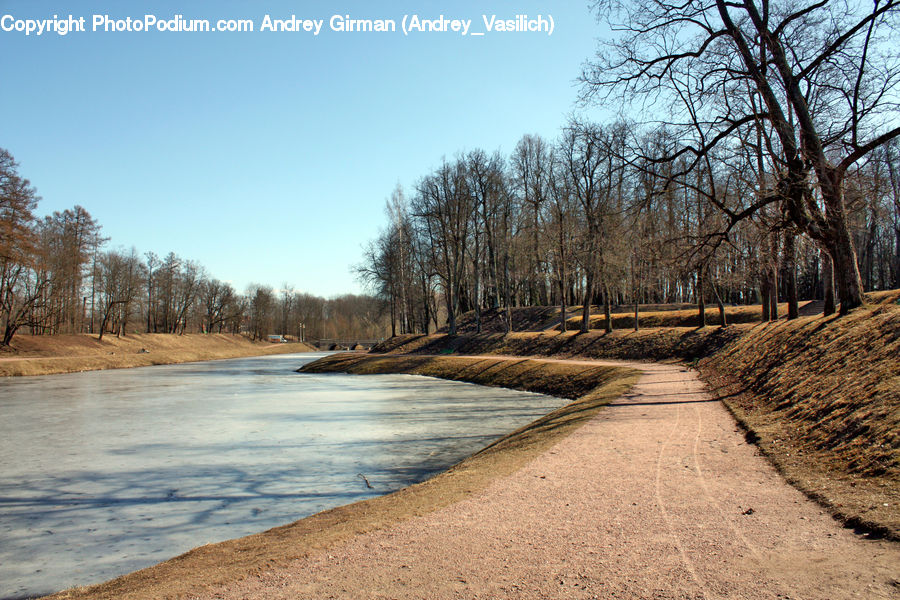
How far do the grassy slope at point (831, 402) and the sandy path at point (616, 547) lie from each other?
1.20 feet

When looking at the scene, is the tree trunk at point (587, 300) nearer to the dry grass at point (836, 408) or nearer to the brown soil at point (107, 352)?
the dry grass at point (836, 408)

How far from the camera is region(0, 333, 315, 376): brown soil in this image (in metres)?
38.3

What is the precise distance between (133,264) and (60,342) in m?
17.6

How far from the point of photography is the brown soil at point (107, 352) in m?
38.3

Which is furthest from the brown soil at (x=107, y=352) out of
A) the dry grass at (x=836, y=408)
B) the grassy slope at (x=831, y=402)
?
the dry grass at (x=836, y=408)

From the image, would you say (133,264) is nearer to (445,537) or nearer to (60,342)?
(60,342)

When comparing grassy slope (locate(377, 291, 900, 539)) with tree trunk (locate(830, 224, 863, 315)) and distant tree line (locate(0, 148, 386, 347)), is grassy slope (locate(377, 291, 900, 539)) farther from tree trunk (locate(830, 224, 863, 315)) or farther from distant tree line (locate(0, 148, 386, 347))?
distant tree line (locate(0, 148, 386, 347))

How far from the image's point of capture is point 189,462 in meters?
10.4

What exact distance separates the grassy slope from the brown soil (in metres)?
40.8

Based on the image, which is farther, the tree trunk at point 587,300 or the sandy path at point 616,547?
the tree trunk at point 587,300

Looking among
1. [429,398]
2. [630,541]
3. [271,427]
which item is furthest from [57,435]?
[630,541]

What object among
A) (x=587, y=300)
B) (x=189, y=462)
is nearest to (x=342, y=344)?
(x=587, y=300)

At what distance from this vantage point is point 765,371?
42.6ft

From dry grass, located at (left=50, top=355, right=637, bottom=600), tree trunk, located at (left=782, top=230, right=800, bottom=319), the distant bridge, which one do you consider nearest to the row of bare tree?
tree trunk, located at (left=782, top=230, right=800, bottom=319)
